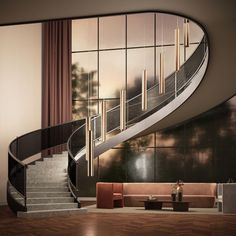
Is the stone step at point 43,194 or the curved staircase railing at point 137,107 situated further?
the curved staircase railing at point 137,107

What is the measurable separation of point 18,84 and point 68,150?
121 inches

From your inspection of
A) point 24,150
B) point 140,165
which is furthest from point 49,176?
point 140,165

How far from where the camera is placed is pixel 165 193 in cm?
1302

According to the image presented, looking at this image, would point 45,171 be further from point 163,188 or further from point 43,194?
point 163,188

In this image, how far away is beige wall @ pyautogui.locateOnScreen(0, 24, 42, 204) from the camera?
12.3m

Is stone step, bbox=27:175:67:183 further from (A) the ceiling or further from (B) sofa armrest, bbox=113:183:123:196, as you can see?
(A) the ceiling

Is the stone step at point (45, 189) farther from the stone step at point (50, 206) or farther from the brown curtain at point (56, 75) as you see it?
the brown curtain at point (56, 75)

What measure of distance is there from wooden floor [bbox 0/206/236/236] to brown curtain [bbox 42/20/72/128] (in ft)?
16.9

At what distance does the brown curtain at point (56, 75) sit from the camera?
14570 mm

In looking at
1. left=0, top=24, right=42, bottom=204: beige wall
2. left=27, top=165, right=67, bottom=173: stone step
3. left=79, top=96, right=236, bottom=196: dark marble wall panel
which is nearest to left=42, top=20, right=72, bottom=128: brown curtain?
left=0, top=24, right=42, bottom=204: beige wall

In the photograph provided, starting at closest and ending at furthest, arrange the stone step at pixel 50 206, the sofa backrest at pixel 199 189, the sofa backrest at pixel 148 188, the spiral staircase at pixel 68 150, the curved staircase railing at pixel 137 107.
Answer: the stone step at pixel 50 206 → the spiral staircase at pixel 68 150 → the curved staircase railing at pixel 137 107 → the sofa backrest at pixel 199 189 → the sofa backrest at pixel 148 188

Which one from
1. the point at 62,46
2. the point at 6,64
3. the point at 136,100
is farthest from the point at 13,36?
the point at 136,100

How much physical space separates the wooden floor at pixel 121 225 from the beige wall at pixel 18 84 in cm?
303

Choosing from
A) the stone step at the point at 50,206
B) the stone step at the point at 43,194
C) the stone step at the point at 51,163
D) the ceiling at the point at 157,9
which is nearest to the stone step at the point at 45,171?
the stone step at the point at 51,163
